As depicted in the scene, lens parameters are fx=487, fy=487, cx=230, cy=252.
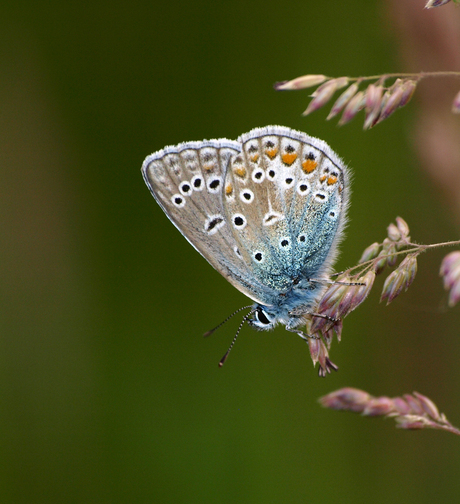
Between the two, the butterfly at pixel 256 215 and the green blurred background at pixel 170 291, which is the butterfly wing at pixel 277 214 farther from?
the green blurred background at pixel 170 291

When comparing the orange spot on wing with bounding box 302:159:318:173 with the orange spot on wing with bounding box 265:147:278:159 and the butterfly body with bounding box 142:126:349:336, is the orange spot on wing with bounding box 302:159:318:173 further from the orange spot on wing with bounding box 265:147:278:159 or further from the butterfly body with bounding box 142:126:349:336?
the orange spot on wing with bounding box 265:147:278:159

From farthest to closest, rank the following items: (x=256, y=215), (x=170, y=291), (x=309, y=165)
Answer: (x=170, y=291) < (x=256, y=215) < (x=309, y=165)

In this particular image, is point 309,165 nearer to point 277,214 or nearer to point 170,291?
point 277,214

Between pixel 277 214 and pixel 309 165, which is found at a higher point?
pixel 309 165

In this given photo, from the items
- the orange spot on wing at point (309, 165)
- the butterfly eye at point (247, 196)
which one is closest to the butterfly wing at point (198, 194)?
the butterfly eye at point (247, 196)

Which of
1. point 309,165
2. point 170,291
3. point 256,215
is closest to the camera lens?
point 309,165

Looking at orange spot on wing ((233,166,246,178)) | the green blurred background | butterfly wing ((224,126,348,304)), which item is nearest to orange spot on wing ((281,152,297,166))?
butterfly wing ((224,126,348,304))

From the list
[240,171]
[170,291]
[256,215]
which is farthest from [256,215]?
[170,291]

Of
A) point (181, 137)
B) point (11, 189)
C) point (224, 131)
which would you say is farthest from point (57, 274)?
point (224, 131)
